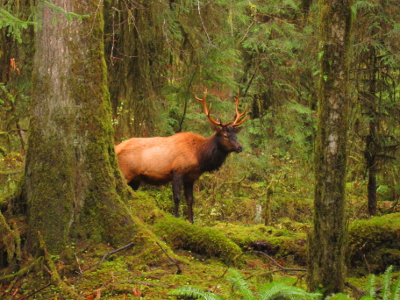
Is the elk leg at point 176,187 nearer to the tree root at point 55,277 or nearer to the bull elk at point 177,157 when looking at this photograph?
the bull elk at point 177,157

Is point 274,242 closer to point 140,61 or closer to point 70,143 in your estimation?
point 70,143

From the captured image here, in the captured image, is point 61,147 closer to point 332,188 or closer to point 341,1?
point 332,188

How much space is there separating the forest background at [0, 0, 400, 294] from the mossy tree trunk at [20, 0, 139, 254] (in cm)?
52

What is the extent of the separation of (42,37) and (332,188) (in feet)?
13.8

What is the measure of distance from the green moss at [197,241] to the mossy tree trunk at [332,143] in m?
2.54

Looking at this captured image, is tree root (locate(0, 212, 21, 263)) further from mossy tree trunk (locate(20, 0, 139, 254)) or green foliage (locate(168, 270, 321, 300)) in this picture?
green foliage (locate(168, 270, 321, 300))

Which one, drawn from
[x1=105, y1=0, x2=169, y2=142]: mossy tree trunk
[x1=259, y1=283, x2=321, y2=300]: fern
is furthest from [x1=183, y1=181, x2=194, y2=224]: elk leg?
[x1=259, y1=283, x2=321, y2=300]: fern

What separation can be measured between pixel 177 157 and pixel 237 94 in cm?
226

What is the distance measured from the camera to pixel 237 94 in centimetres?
989

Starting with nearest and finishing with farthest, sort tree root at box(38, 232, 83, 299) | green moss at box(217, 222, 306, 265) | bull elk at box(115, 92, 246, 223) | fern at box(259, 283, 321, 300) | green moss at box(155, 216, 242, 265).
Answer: fern at box(259, 283, 321, 300), tree root at box(38, 232, 83, 299), green moss at box(155, 216, 242, 265), green moss at box(217, 222, 306, 265), bull elk at box(115, 92, 246, 223)

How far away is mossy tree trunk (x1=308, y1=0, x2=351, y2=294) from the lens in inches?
156

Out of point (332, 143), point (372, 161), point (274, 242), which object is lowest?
point (274, 242)

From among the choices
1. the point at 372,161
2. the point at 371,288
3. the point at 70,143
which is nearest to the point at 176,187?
the point at 70,143

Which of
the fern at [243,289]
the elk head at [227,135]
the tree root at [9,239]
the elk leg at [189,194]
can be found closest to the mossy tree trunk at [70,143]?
the tree root at [9,239]
